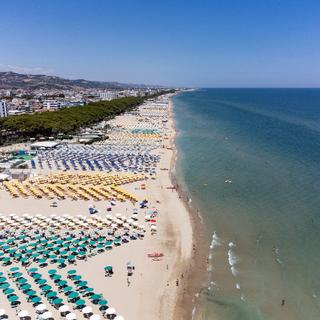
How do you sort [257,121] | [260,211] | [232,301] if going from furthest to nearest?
[257,121] < [260,211] < [232,301]

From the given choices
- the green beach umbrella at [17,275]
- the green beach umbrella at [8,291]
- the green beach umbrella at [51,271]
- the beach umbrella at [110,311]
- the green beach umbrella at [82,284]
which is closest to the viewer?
the beach umbrella at [110,311]

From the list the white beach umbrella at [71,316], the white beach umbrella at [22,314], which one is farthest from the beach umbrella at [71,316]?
the white beach umbrella at [22,314]

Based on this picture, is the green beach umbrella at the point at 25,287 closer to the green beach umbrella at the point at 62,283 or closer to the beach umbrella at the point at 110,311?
the green beach umbrella at the point at 62,283

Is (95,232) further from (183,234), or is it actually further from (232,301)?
(232,301)

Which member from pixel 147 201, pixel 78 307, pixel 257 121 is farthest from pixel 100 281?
pixel 257 121

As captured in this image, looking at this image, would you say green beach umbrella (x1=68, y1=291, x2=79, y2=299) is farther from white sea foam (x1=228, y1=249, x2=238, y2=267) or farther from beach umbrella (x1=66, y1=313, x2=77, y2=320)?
white sea foam (x1=228, y1=249, x2=238, y2=267)

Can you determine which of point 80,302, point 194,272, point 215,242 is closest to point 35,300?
point 80,302

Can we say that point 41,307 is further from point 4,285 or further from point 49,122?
point 49,122
